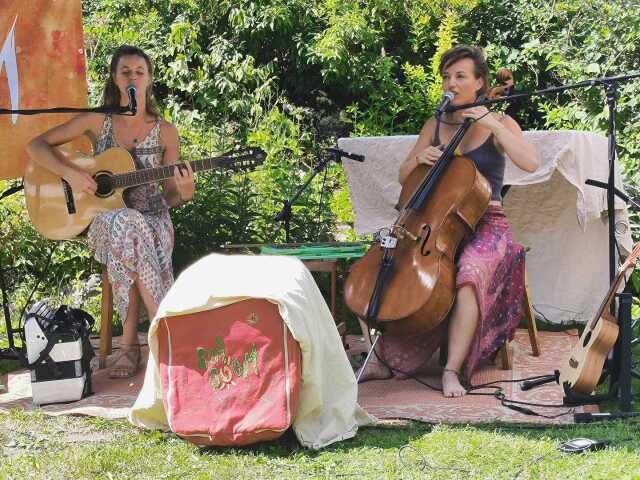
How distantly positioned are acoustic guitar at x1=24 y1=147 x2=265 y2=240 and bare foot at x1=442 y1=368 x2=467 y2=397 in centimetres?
136

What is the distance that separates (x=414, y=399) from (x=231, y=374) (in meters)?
0.98

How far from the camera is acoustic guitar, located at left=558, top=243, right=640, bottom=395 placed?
3318mm

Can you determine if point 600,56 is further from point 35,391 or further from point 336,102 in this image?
point 35,391

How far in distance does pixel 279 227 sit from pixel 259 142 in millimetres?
901

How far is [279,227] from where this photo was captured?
568cm

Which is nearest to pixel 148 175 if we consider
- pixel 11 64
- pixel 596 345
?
pixel 11 64

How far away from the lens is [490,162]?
410cm

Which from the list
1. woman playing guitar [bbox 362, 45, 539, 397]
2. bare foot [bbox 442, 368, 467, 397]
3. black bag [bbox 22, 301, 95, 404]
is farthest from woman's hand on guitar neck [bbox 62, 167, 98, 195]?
bare foot [bbox 442, 368, 467, 397]

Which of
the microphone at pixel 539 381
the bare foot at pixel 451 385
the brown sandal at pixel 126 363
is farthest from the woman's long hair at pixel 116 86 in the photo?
the microphone at pixel 539 381

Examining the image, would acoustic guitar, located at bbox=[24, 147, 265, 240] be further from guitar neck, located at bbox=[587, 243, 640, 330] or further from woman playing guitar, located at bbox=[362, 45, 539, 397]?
guitar neck, located at bbox=[587, 243, 640, 330]

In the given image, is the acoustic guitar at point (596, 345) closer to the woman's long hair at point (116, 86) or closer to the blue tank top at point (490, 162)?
the blue tank top at point (490, 162)

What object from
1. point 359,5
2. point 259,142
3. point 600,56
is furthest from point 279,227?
point 359,5

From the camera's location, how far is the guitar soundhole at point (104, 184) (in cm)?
430

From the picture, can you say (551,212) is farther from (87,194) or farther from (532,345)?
(87,194)
